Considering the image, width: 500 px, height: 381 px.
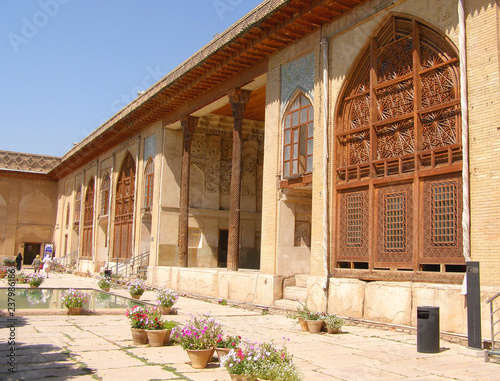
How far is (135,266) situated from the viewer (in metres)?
23.1

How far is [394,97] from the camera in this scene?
10781 millimetres

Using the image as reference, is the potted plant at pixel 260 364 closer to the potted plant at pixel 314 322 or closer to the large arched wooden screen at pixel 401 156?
the potted plant at pixel 314 322

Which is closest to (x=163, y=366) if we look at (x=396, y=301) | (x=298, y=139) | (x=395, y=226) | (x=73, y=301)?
(x=396, y=301)

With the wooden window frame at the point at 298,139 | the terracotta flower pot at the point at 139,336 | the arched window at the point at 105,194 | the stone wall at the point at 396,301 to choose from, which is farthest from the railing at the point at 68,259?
the terracotta flower pot at the point at 139,336

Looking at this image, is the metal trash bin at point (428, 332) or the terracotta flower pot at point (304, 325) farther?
the terracotta flower pot at point (304, 325)

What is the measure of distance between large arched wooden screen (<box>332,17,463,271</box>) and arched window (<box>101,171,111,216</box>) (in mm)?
19230

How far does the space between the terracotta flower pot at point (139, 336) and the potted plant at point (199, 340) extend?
4.38 ft

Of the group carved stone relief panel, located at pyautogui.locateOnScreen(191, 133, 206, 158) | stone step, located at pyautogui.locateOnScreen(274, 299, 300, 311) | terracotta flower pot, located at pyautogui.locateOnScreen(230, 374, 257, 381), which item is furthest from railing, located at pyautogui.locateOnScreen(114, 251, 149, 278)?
terracotta flower pot, located at pyautogui.locateOnScreen(230, 374, 257, 381)

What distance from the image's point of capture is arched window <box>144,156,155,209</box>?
22672mm

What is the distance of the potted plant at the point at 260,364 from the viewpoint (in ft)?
16.3

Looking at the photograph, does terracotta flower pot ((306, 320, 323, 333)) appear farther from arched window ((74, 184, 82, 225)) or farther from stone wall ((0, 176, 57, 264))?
stone wall ((0, 176, 57, 264))

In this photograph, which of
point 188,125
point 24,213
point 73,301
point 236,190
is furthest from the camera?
point 24,213

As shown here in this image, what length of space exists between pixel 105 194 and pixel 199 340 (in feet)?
78.4

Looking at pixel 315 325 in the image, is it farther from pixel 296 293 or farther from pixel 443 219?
pixel 296 293
